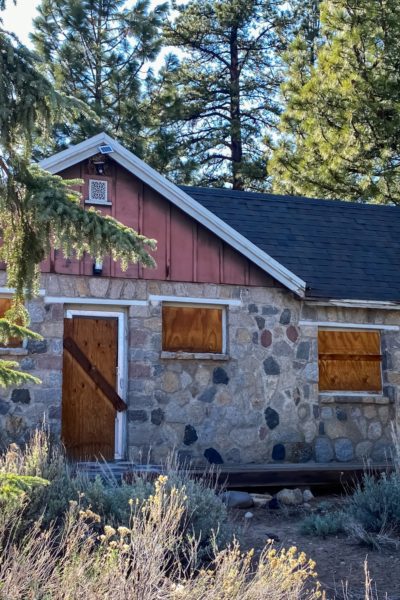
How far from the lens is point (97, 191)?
11938 mm

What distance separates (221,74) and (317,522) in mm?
21096

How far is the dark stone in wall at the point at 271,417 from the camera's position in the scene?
1229 centimetres

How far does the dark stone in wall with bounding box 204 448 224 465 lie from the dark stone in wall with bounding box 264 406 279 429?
899 millimetres

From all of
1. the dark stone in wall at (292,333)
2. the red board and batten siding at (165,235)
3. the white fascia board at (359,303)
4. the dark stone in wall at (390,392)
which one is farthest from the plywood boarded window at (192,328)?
the dark stone in wall at (390,392)

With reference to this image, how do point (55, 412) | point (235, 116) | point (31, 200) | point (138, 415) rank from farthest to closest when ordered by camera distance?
point (235, 116) < point (138, 415) < point (55, 412) < point (31, 200)

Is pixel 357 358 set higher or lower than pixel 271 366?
higher

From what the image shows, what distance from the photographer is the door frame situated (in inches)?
461

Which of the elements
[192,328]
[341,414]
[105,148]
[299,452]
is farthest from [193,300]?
[341,414]

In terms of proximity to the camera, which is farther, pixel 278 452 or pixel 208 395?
pixel 278 452

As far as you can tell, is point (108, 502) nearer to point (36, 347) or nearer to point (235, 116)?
point (36, 347)

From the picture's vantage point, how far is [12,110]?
5938mm

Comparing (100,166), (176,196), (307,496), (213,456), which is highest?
(100,166)

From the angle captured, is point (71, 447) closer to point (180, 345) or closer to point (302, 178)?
point (180, 345)

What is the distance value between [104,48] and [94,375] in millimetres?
14488
